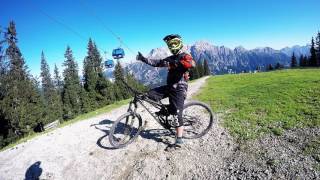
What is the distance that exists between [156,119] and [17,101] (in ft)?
120

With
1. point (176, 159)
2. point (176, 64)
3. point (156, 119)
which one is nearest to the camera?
point (176, 159)

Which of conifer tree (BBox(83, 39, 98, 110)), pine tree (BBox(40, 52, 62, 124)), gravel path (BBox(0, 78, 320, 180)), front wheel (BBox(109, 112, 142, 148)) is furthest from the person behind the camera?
pine tree (BBox(40, 52, 62, 124))

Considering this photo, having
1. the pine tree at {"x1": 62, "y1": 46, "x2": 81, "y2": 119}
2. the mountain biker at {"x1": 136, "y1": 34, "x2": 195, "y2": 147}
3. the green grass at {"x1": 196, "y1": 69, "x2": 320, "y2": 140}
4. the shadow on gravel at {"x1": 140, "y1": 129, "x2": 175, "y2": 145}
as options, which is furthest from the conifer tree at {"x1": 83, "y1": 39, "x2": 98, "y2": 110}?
the mountain biker at {"x1": 136, "y1": 34, "x2": 195, "y2": 147}

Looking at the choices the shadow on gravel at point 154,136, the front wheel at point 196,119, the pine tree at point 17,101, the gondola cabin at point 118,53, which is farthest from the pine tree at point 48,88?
the front wheel at point 196,119

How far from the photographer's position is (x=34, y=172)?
9.56 meters

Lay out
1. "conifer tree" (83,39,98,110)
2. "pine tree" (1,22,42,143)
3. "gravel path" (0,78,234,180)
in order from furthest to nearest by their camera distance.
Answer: "conifer tree" (83,39,98,110) < "pine tree" (1,22,42,143) < "gravel path" (0,78,234,180)

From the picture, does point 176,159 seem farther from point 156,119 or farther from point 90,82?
point 90,82

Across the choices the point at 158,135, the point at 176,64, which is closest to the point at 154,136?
the point at 158,135

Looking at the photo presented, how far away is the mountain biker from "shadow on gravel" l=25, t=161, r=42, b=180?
16.4 feet

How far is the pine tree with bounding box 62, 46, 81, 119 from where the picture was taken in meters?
67.2

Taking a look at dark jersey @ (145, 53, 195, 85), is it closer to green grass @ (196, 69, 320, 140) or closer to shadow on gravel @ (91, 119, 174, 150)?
shadow on gravel @ (91, 119, 174, 150)

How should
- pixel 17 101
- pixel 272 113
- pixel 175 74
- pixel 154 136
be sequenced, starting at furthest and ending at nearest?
pixel 17 101 → pixel 272 113 → pixel 154 136 → pixel 175 74

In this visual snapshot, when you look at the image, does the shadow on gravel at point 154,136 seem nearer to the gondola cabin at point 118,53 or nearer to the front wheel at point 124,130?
the front wheel at point 124,130

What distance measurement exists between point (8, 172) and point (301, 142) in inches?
421
